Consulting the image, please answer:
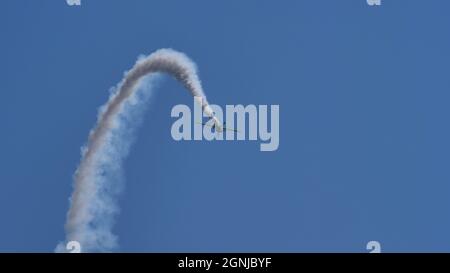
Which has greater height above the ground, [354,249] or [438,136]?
[438,136]

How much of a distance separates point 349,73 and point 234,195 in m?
0.95

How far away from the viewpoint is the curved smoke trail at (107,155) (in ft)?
13.4

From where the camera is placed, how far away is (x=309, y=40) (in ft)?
13.7

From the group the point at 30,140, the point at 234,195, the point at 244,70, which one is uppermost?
the point at 244,70

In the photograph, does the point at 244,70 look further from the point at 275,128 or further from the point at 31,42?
the point at 31,42

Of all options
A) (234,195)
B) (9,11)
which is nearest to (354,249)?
(234,195)

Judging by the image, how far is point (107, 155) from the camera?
4.10 metres

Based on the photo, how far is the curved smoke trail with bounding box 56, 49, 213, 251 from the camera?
13.4 feet

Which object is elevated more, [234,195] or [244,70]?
[244,70]
